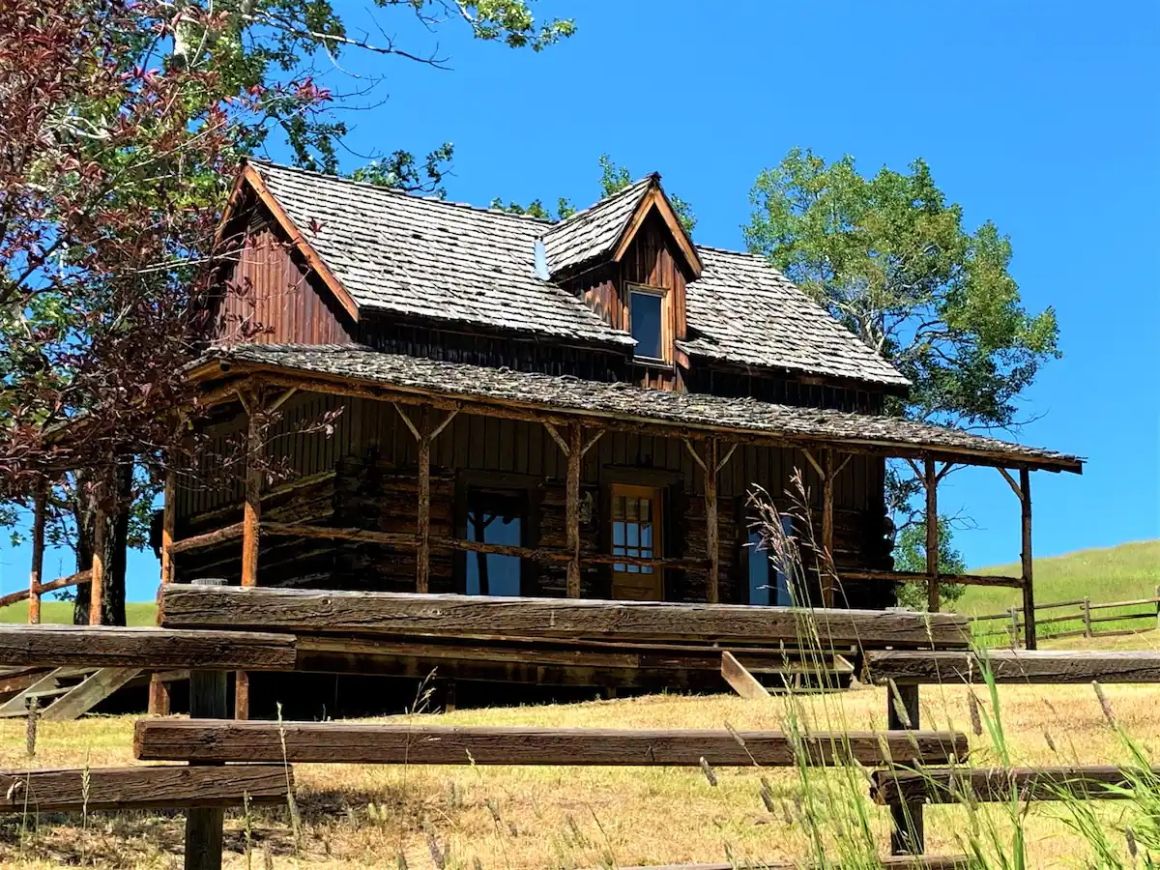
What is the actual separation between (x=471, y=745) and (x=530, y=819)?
4405 mm

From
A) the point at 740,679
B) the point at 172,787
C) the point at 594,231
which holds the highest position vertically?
the point at 594,231

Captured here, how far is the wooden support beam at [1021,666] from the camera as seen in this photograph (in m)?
7.46

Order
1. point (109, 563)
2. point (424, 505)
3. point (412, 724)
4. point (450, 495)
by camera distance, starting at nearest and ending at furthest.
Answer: point (412, 724) < point (424, 505) < point (450, 495) < point (109, 563)

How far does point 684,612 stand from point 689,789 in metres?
5.07

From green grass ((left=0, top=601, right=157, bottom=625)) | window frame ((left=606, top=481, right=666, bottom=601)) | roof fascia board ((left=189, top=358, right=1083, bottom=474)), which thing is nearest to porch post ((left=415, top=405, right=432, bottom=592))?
roof fascia board ((left=189, top=358, right=1083, bottom=474))

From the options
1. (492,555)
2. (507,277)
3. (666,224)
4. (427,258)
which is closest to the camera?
(492,555)

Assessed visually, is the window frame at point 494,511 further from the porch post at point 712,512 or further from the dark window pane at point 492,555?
the porch post at point 712,512

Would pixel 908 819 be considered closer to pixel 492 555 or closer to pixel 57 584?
pixel 492 555

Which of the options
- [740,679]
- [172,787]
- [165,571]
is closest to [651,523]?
[740,679]

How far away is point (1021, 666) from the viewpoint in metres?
7.74

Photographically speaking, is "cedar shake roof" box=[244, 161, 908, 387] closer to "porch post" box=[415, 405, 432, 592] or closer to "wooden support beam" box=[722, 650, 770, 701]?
"porch post" box=[415, 405, 432, 592]

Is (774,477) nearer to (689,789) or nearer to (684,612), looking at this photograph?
(689,789)

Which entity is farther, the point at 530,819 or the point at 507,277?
the point at 507,277

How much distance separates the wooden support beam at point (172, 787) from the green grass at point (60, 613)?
1976 inches
